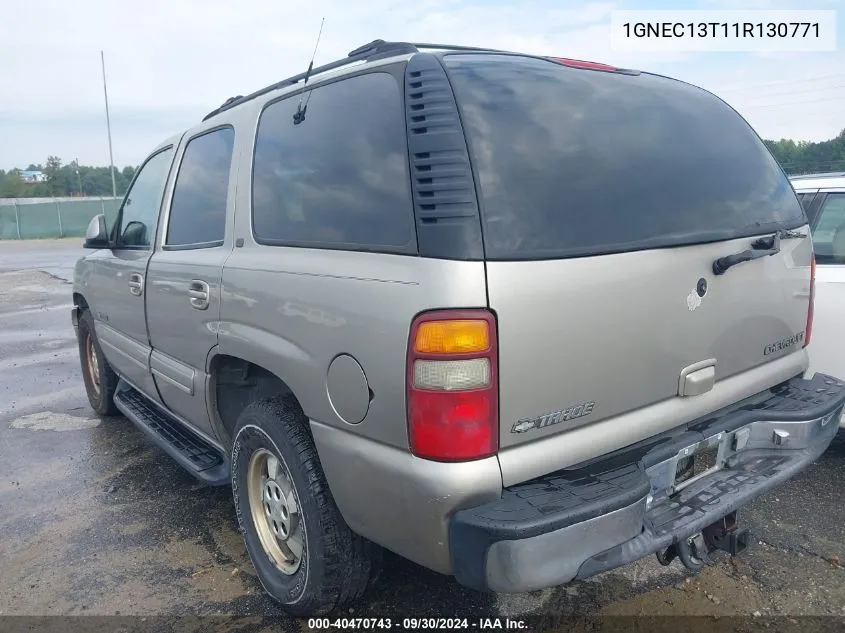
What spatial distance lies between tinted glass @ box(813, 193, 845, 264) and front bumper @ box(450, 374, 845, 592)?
146 centimetres

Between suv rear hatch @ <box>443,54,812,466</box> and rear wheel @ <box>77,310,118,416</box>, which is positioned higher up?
suv rear hatch @ <box>443,54,812,466</box>

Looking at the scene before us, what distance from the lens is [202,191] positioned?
10.9ft

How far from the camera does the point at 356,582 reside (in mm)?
2430

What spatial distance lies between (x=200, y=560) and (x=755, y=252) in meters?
2.73

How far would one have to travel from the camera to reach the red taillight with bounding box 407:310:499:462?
6.12ft

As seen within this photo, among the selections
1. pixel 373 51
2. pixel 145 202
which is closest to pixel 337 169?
pixel 373 51

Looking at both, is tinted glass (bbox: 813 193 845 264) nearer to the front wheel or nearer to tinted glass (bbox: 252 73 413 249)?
tinted glass (bbox: 252 73 413 249)

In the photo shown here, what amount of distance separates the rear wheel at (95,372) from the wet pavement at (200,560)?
380 millimetres

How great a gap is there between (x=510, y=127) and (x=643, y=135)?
2.02 feet

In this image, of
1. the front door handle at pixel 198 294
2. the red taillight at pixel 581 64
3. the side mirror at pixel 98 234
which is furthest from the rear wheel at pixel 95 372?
the red taillight at pixel 581 64

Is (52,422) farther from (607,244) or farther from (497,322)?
(607,244)

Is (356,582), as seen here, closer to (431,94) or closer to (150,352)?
(431,94)

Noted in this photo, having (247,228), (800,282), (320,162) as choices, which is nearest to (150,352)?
(247,228)

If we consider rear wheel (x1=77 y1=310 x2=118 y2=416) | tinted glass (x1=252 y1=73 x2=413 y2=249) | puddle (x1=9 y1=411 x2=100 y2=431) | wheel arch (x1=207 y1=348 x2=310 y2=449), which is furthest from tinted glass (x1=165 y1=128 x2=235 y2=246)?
puddle (x1=9 y1=411 x2=100 y2=431)
